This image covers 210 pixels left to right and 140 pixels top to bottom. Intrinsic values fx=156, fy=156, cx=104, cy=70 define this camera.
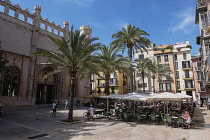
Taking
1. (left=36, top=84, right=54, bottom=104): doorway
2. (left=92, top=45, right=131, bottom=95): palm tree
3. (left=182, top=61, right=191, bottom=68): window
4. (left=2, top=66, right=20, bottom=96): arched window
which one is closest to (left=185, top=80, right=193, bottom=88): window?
(left=182, top=61, right=191, bottom=68): window

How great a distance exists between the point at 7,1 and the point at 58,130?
22.9 m

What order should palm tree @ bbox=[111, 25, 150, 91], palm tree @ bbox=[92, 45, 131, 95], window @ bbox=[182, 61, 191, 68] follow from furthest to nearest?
window @ bbox=[182, 61, 191, 68] → palm tree @ bbox=[111, 25, 150, 91] → palm tree @ bbox=[92, 45, 131, 95]

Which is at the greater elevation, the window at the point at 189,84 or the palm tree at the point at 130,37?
the palm tree at the point at 130,37

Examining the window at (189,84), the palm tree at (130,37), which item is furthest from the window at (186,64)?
the palm tree at (130,37)

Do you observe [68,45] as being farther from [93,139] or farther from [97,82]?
[97,82]

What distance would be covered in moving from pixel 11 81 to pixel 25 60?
3.99 metres

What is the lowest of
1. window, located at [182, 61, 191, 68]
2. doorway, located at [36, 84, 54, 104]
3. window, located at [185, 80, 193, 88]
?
doorway, located at [36, 84, 54, 104]

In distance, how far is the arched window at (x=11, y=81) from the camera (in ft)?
72.8

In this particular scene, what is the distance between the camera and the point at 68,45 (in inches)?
567

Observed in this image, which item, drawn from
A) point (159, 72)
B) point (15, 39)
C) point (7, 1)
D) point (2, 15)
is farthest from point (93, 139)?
point (159, 72)

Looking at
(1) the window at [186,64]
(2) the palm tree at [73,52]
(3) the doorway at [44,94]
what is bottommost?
(3) the doorway at [44,94]

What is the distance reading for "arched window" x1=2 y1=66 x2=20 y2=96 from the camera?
2218cm

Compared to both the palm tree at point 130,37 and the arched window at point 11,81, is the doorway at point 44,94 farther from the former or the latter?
the palm tree at point 130,37

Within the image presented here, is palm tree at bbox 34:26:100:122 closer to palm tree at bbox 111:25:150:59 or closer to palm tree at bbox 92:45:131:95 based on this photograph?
palm tree at bbox 92:45:131:95
